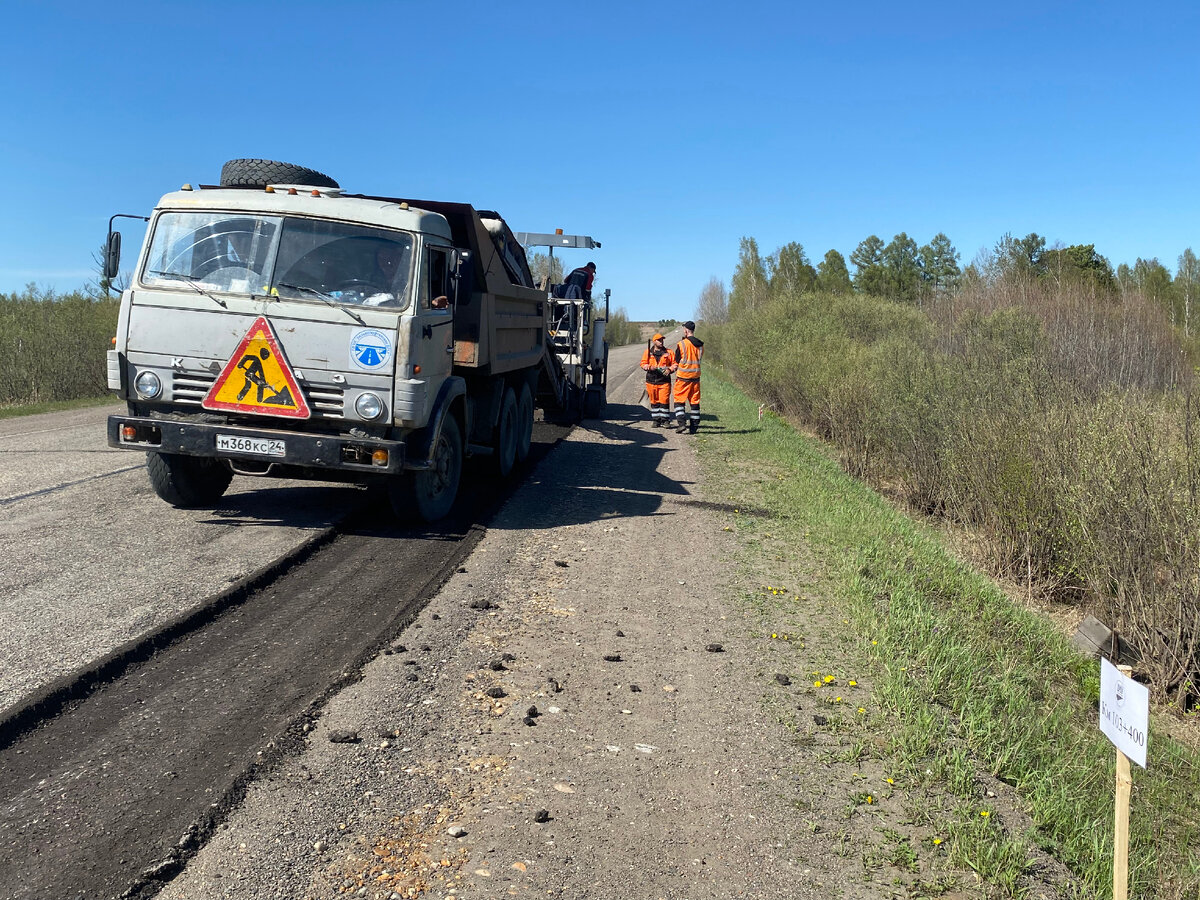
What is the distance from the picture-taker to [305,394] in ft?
23.3

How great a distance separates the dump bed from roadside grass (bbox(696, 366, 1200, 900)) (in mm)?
3454

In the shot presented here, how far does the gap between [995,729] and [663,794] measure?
1.80 metres

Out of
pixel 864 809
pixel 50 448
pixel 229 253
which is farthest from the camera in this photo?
pixel 50 448

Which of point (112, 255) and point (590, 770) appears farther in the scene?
point (112, 255)

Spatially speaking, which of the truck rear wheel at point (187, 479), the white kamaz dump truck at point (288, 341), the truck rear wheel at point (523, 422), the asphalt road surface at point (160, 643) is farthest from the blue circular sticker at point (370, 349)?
the truck rear wheel at point (523, 422)

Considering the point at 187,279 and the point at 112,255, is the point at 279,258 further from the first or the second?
the point at 112,255

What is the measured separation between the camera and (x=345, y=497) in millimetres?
9102

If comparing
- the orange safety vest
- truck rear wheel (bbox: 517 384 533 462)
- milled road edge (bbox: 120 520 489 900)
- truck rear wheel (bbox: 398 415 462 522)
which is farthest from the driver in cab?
the orange safety vest

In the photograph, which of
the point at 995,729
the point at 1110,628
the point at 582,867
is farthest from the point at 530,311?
the point at 582,867

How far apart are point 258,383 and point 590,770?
4.54m

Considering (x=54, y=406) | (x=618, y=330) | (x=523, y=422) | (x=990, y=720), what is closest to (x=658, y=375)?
(x=523, y=422)

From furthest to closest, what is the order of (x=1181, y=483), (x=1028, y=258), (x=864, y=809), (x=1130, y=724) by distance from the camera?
(x=1028, y=258), (x=1181, y=483), (x=864, y=809), (x=1130, y=724)

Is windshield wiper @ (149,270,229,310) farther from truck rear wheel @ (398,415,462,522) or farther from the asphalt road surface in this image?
truck rear wheel @ (398,415,462,522)

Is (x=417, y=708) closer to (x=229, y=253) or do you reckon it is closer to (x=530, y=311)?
(x=229, y=253)
